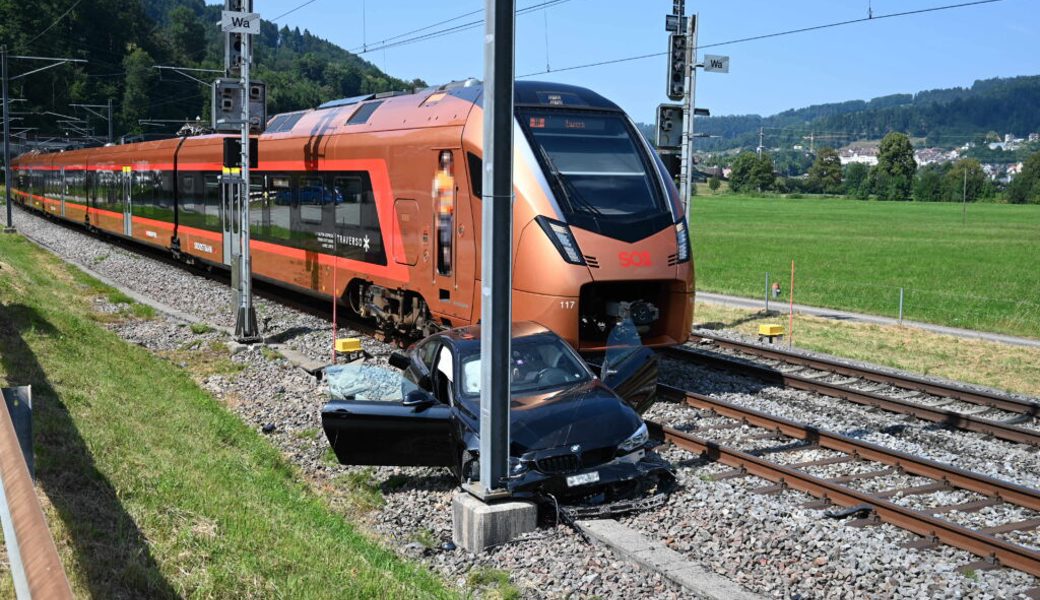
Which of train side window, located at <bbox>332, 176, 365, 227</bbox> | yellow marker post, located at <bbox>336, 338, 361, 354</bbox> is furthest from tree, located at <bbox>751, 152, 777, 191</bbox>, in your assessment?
yellow marker post, located at <bbox>336, 338, 361, 354</bbox>

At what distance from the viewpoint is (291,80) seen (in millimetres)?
76438

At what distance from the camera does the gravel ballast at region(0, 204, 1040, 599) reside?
23.1 feet

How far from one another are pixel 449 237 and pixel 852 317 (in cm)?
1244

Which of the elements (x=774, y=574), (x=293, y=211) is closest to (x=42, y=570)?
(x=774, y=574)

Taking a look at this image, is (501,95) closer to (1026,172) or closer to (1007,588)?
(1007,588)

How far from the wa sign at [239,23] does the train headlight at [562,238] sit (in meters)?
7.60

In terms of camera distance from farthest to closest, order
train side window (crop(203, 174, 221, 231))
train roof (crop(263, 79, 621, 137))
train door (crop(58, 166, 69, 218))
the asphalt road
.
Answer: train door (crop(58, 166, 69, 218)) < train side window (crop(203, 174, 221, 231)) < the asphalt road < train roof (crop(263, 79, 621, 137))

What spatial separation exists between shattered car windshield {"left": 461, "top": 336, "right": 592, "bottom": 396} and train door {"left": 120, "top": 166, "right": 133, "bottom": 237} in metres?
25.6

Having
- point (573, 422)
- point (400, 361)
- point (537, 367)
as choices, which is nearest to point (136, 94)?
point (400, 361)

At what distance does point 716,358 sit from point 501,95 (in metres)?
8.56

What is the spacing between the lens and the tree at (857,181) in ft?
484

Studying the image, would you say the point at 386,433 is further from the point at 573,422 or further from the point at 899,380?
the point at 899,380

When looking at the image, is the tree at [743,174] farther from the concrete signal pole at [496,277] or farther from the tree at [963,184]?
the concrete signal pole at [496,277]

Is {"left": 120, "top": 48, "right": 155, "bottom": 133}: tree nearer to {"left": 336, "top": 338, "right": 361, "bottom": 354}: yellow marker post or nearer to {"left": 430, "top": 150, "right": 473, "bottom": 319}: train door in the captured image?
{"left": 336, "top": 338, "right": 361, "bottom": 354}: yellow marker post
